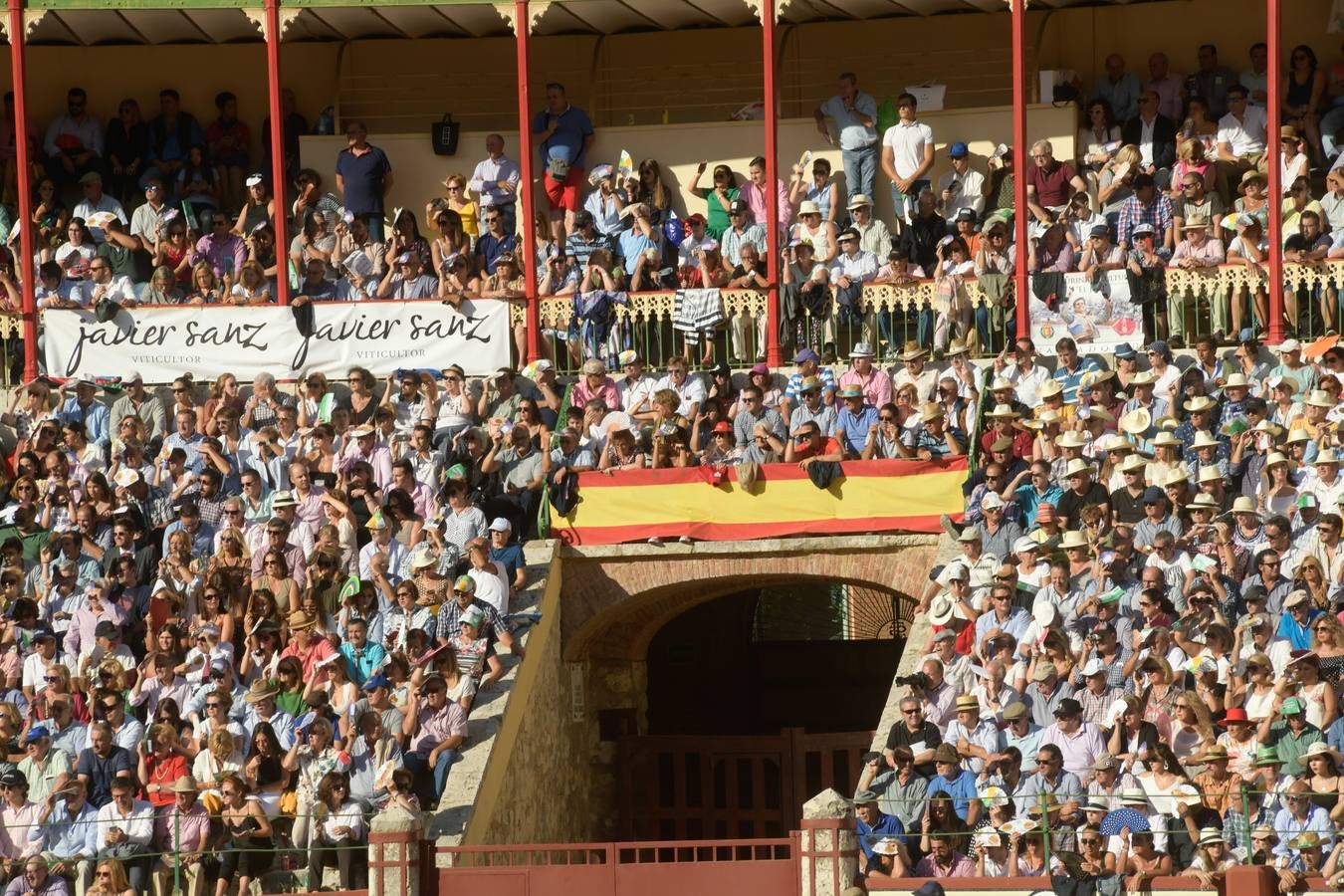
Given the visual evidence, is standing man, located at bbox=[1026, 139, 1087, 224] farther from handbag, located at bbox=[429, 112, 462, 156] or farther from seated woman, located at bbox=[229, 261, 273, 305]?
seated woman, located at bbox=[229, 261, 273, 305]

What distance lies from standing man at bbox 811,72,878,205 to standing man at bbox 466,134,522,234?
315 cm

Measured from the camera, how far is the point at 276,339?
92.9ft

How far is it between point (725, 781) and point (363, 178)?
7.29m

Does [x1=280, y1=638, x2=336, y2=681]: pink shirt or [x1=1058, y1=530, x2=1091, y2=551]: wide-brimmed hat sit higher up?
[x1=1058, y1=530, x2=1091, y2=551]: wide-brimmed hat

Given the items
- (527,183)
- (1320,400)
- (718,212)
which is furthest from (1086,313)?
(527,183)

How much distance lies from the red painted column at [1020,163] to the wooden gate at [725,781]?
412 centimetres

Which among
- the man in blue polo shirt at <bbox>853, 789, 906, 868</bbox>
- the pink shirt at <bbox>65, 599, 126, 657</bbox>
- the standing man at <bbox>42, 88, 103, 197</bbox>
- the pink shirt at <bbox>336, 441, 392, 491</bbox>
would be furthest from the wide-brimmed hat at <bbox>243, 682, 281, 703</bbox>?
the standing man at <bbox>42, 88, 103, 197</bbox>

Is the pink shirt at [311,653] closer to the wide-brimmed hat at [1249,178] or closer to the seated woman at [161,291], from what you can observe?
the seated woman at [161,291]

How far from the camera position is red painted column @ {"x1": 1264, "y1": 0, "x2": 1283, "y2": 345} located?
87.4 ft

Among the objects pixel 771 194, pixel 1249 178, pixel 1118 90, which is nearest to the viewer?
pixel 1249 178

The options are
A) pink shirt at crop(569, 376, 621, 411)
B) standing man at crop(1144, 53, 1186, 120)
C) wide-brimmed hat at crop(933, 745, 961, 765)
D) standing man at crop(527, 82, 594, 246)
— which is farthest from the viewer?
standing man at crop(527, 82, 594, 246)

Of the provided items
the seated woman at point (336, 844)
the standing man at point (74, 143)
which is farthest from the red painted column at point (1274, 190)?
the standing man at point (74, 143)

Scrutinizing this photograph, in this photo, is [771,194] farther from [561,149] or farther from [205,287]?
[205,287]

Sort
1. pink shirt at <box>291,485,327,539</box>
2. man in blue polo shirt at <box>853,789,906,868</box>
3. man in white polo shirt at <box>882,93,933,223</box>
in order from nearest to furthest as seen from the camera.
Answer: man in blue polo shirt at <box>853,789,906,868</box>
pink shirt at <box>291,485,327,539</box>
man in white polo shirt at <box>882,93,933,223</box>
